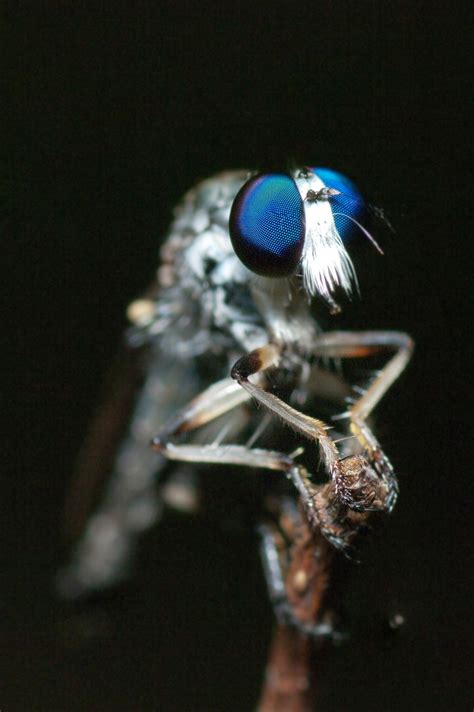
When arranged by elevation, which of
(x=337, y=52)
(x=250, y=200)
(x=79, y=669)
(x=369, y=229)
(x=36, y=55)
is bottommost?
(x=79, y=669)

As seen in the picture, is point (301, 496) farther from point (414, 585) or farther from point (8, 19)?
point (8, 19)

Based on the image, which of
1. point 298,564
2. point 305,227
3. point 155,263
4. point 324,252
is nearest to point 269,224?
point 305,227

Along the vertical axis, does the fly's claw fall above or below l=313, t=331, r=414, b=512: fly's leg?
above

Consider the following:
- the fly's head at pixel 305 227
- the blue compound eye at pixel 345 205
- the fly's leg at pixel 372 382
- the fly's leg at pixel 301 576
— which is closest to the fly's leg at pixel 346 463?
the fly's leg at pixel 372 382

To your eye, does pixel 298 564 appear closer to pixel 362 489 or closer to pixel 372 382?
pixel 362 489

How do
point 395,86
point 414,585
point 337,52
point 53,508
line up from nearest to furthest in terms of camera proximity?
point 414,585, point 53,508, point 395,86, point 337,52

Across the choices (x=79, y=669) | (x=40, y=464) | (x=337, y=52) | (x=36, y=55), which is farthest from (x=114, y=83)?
(x=79, y=669)

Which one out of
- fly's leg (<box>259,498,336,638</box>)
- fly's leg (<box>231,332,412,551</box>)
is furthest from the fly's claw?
fly's leg (<box>259,498,336,638</box>)

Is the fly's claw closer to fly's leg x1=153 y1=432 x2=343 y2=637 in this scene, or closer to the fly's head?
fly's leg x1=153 y1=432 x2=343 y2=637
